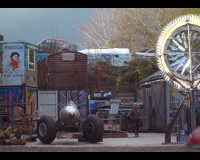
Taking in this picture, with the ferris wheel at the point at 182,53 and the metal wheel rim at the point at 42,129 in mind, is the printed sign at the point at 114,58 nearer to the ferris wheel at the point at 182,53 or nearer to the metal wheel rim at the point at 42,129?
the ferris wheel at the point at 182,53

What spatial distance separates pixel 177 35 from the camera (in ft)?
49.8

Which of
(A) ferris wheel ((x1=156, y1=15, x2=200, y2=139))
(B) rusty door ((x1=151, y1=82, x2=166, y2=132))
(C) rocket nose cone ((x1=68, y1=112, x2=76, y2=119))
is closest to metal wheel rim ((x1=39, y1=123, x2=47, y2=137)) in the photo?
(C) rocket nose cone ((x1=68, y1=112, x2=76, y2=119))

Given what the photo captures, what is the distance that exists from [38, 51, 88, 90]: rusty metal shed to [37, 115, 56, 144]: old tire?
12.2m

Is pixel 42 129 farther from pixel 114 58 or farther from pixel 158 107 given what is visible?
pixel 114 58

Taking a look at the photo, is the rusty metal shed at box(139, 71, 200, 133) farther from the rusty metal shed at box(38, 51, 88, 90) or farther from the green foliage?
the rusty metal shed at box(38, 51, 88, 90)

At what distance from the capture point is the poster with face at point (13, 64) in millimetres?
24672

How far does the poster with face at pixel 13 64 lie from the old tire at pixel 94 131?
10.4m

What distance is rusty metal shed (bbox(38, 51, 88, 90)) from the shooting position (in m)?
27.9

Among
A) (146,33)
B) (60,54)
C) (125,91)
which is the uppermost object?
(146,33)

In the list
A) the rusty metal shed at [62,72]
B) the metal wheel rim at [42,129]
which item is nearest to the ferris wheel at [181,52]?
the metal wheel rim at [42,129]

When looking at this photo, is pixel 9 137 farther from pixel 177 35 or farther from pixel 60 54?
pixel 60 54

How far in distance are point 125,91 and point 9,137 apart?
1582cm

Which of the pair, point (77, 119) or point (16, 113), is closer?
point (77, 119)
